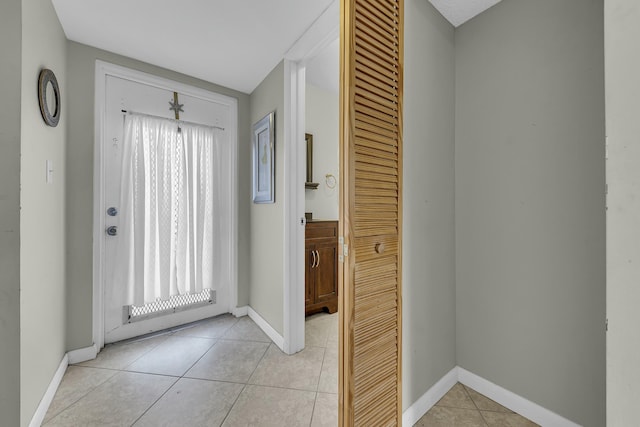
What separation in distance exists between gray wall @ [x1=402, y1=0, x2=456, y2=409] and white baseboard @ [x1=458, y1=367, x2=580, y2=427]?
13cm

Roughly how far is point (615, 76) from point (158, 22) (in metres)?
2.25

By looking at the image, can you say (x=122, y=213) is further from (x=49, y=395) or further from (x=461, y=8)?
(x=461, y=8)

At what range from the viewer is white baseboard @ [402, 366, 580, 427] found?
4.17 feet

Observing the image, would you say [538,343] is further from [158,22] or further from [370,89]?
[158,22]

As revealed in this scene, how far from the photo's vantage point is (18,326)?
111 centimetres

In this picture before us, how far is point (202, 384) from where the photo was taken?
160 cm

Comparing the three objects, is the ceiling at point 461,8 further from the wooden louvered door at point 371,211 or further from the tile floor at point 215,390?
the tile floor at point 215,390

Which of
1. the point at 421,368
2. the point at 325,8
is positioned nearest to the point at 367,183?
the point at 421,368

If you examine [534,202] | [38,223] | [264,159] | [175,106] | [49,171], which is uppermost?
[175,106]

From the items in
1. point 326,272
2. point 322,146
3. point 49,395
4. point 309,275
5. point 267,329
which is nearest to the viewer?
point 49,395

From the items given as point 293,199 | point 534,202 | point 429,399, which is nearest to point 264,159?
point 293,199

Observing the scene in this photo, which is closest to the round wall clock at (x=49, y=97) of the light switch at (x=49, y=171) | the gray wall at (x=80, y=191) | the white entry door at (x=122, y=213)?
the light switch at (x=49, y=171)

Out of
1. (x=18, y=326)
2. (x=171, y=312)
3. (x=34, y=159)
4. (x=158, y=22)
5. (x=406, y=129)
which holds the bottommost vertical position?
(x=171, y=312)

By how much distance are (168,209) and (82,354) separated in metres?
1.20
